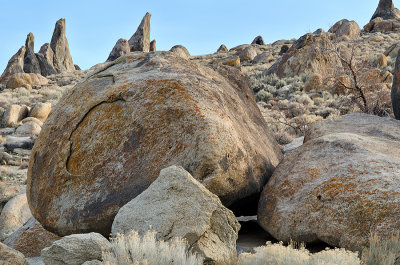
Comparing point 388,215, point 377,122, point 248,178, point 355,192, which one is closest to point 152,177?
point 248,178

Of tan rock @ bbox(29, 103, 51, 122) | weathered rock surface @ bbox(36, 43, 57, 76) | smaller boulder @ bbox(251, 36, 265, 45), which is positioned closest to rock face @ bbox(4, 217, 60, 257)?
tan rock @ bbox(29, 103, 51, 122)

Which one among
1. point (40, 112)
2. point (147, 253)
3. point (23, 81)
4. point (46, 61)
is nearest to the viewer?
point (147, 253)

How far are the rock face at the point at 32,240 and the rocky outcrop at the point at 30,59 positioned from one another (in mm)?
49701

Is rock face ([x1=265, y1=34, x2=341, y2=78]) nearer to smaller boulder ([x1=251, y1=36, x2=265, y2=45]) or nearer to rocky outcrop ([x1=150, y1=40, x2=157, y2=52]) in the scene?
rocky outcrop ([x1=150, y1=40, x2=157, y2=52])

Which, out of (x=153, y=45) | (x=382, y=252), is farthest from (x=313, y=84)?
(x=153, y=45)

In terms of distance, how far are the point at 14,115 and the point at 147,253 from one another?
21762mm

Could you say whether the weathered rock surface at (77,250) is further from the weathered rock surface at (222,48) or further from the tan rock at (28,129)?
the weathered rock surface at (222,48)

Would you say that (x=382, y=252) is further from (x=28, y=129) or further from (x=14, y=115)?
(x=14, y=115)

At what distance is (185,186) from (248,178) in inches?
56.2

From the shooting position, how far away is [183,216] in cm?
393

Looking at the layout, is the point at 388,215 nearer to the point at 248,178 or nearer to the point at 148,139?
the point at 248,178

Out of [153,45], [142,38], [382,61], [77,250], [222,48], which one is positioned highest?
[142,38]

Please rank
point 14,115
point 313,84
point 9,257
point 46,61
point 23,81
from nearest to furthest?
1. point 9,257
2. point 313,84
3. point 14,115
4. point 23,81
5. point 46,61

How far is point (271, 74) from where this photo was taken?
27875 mm
